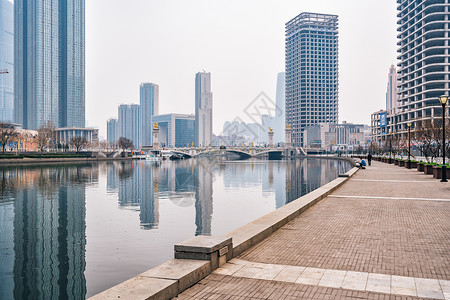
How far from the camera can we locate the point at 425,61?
452 ft

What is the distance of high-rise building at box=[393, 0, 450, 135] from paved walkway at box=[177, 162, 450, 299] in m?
124

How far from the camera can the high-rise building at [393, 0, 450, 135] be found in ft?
437

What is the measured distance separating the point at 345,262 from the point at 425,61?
483ft

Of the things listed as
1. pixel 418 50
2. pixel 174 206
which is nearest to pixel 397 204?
pixel 174 206

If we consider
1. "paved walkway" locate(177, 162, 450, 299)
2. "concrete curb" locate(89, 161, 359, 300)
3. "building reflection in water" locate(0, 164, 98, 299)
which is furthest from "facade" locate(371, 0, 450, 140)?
"concrete curb" locate(89, 161, 359, 300)

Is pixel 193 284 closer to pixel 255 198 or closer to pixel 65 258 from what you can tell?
pixel 65 258

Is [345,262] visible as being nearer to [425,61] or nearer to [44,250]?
[44,250]

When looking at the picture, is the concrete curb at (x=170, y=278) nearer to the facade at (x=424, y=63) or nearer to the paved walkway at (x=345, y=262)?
the paved walkway at (x=345, y=262)

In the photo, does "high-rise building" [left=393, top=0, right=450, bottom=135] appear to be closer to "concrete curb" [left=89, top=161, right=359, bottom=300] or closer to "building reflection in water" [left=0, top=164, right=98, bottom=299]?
"building reflection in water" [left=0, top=164, right=98, bottom=299]

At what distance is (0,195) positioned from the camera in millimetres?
35875

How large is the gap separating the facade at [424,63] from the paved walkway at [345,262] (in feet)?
398

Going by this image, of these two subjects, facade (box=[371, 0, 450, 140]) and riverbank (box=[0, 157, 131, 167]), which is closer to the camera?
riverbank (box=[0, 157, 131, 167])

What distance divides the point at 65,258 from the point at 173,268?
9.43 metres

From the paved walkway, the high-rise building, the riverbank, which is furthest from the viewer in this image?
the high-rise building
